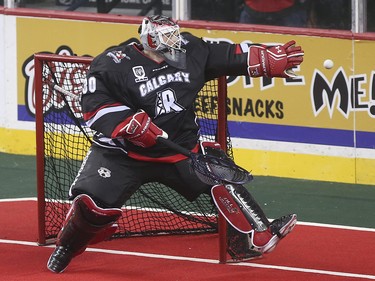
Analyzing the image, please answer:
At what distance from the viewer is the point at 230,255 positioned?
8.30 m

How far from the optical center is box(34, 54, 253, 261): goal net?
28.3 feet

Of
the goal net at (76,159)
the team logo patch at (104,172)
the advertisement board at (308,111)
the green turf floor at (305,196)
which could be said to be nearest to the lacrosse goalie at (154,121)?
the team logo patch at (104,172)

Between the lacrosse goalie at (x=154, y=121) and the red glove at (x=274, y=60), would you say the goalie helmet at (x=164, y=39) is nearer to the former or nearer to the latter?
the lacrosse goalie at (x=154, y=121)

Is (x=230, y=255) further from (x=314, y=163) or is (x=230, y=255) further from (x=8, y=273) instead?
(x=314, y=163)

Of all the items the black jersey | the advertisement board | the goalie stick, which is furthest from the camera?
the advertisement board

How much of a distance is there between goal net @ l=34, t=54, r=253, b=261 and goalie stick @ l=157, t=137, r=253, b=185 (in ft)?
2.12

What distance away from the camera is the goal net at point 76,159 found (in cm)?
863

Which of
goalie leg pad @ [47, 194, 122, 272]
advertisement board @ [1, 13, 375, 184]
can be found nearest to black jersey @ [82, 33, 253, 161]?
goalie leg pad @ [47, 194, 122, 272]

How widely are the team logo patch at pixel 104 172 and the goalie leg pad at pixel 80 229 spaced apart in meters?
0.18

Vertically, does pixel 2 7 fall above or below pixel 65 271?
above

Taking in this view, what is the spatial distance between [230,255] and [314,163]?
2.43m

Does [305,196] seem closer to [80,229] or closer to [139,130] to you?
[80,229]

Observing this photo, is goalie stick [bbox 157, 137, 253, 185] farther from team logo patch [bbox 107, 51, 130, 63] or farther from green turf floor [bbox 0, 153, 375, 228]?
green turf floor [bbox 0, 153, 375, 228]

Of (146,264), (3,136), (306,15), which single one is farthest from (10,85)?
(146,264)
